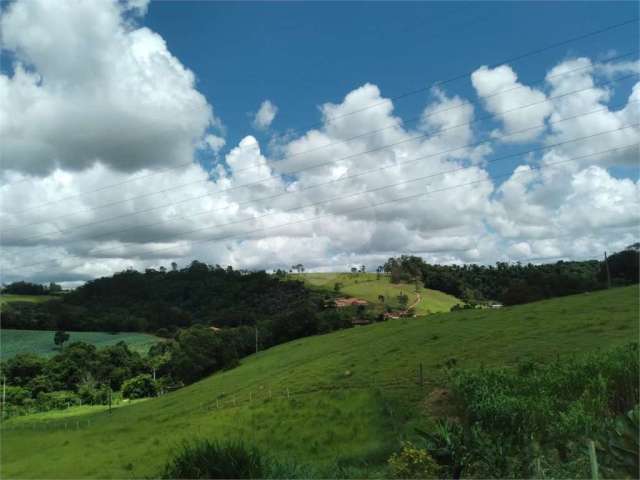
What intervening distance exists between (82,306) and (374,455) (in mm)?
161184

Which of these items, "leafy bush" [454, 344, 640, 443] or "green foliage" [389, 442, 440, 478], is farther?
"leafy bush" [454, 344, 640, 443]

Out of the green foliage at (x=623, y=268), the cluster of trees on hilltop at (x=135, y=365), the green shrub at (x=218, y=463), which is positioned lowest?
the cluster of trees on hilltop at (x=135, y=365)

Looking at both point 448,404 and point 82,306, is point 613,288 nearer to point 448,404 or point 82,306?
point 448,404

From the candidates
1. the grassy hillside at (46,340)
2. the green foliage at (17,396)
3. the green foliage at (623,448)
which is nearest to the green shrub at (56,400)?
the green foliage at (17,396)

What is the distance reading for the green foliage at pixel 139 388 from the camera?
9744 cm

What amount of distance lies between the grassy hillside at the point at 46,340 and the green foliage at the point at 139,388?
27.6 m

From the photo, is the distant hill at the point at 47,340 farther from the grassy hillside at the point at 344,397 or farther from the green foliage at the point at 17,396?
the grassy hillside at the point at 344,397

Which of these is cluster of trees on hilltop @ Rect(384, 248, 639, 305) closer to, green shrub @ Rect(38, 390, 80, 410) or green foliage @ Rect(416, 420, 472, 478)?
green foliage @ Rect(416, 420, 472, 478)

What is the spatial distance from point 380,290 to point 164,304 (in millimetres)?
72795

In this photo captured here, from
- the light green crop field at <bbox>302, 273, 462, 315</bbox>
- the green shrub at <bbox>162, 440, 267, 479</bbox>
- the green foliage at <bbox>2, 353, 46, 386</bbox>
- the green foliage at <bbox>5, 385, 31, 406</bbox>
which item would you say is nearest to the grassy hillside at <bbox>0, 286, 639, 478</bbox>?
the green shrub at <bbox>162, 440, 267, 479</bbox>

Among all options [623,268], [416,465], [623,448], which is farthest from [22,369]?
[623,448]

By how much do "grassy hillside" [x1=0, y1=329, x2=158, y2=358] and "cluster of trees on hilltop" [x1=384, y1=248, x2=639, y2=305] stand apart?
76.8m

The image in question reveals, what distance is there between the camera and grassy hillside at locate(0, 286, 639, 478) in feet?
109

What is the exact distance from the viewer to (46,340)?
13175 cm
